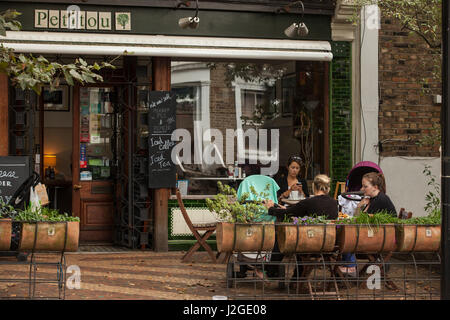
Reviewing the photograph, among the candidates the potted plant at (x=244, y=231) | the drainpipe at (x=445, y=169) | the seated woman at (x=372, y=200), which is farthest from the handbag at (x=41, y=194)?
the drainpipe at (x=445, y=169)

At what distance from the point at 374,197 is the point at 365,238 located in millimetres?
1513

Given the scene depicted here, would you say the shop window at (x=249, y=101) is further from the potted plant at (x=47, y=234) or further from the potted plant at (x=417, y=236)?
the potted plant at (x=47, y=234)

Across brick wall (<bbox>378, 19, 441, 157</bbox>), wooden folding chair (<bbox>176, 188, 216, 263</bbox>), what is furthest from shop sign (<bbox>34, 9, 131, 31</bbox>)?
brick wall (<bbox>378, 19, 441, 157</bbox>)

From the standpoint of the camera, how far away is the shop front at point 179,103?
11641mm

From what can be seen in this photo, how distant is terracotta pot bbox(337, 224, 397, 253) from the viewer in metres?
7.55

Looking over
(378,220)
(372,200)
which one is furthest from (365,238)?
(372,200)

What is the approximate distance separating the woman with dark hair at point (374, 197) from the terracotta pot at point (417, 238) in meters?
1.03

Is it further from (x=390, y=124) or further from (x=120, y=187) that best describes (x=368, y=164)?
(x=120, y=187)

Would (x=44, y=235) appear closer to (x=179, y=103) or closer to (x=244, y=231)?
(x=244, y=231)

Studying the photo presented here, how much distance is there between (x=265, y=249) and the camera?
7539 mm

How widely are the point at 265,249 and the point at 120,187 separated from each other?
5.34m

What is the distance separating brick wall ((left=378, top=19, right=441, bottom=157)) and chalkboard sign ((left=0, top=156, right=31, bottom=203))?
19.0ft

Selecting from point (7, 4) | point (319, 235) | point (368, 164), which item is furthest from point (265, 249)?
point (7, 4)

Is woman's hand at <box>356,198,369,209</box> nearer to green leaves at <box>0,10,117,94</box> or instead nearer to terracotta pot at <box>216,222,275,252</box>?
terracotta pot at <box>216,222,275,252</box>
